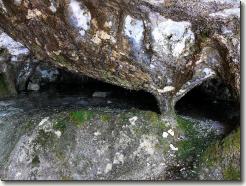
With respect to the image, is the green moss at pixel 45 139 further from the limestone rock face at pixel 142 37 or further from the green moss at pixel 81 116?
the limestone rock face at pixel 142 37

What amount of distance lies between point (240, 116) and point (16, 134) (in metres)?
1.90

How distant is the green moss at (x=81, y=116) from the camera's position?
3678mm

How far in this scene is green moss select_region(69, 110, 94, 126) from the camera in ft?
12.1

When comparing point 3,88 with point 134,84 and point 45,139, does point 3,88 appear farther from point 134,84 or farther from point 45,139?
point 134,84

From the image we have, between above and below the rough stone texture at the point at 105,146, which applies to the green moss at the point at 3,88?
above

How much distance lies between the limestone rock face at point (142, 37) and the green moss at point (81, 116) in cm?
38

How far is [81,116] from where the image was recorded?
12.2 ft

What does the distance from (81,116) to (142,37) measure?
0.89 meters

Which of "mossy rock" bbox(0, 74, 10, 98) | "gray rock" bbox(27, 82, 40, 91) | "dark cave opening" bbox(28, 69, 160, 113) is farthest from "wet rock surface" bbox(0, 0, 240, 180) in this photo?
"gray rock" bbox(27, 82, 40, 91)

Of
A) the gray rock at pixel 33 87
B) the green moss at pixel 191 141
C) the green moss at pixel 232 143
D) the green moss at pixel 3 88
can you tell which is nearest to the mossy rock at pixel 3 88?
the green moss at pixel 3 88

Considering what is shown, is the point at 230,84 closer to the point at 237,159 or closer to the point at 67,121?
the point at 237,159

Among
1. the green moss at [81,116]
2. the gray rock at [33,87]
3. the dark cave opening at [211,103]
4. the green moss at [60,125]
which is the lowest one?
the green moss at [60,125]

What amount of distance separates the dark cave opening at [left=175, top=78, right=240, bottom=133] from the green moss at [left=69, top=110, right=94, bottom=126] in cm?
80

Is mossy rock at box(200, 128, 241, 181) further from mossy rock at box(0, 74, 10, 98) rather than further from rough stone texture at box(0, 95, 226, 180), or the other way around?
mossy rock at box(0, 74, 10, 98)
